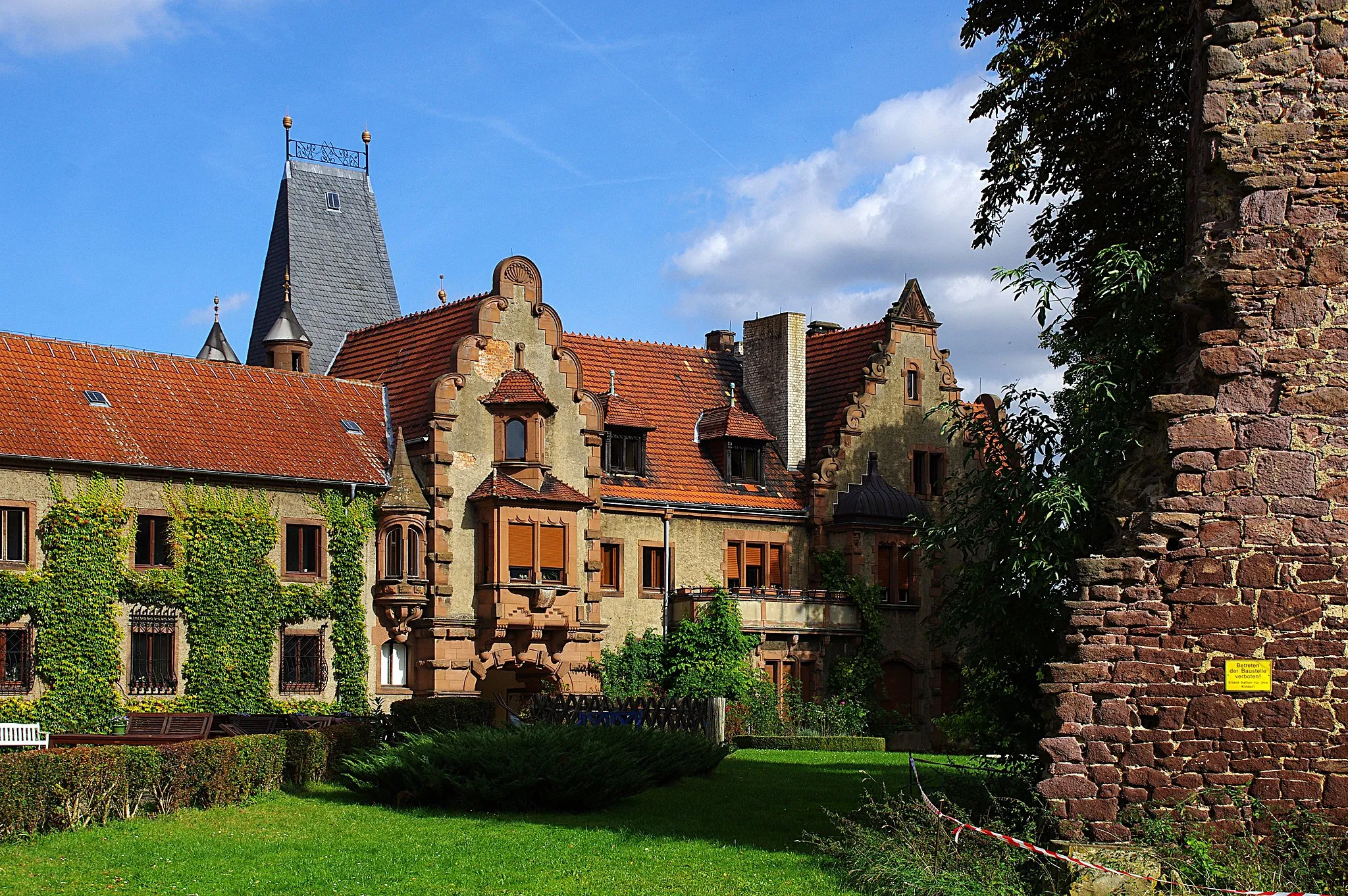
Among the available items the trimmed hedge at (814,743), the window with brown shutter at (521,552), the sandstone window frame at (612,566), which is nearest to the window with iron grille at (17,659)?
the window with brown shutter at (521,552)

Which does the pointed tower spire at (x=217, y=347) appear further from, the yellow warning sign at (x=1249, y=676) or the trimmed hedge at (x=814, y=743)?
the yellow warning sign at (x=1249, y=676)

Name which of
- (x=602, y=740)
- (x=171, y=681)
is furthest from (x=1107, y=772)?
(x=171, y=681)

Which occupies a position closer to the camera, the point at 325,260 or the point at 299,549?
the point at 299,549

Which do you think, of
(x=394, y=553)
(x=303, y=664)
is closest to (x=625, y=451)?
(x=394, y=553)

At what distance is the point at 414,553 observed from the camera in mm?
39094

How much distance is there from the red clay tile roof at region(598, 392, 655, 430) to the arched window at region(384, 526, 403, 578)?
6656 millimetres

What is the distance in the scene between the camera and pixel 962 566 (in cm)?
1950

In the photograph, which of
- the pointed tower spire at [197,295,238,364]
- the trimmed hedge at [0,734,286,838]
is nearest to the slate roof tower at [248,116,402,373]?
the pointed tower spire at [197,295,238,364]

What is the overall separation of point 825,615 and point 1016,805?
90.6ft

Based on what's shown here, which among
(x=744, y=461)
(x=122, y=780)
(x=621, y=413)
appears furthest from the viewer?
(x=744, y=461)

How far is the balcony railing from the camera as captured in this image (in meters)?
42.9

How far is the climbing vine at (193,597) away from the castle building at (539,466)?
398mm

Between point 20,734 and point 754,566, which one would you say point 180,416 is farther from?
point 754,566

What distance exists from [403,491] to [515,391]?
12.4 feet
